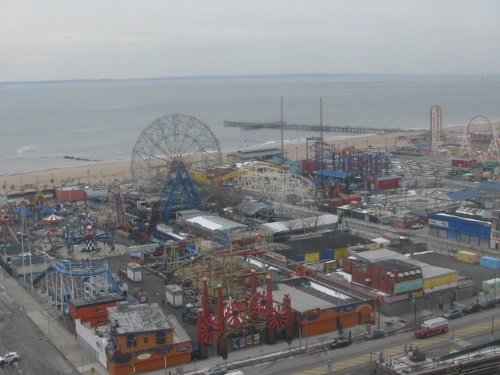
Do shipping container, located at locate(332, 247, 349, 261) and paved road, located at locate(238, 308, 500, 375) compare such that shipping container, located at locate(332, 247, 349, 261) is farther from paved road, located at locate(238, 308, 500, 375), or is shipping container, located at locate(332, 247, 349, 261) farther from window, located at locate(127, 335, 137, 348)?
window, located at locate(127, 335, 137, 348)

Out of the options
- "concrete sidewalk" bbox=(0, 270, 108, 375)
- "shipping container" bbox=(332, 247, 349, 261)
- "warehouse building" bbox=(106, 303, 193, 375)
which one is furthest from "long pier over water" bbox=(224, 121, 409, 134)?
"warehouse building" bbox=(106, 303, 193, 375)

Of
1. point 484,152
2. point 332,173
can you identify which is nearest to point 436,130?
point 484,152

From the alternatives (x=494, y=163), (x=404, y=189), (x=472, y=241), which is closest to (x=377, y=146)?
(x=494, y=163)

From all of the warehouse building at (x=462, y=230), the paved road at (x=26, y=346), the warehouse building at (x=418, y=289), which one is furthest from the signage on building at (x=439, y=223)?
the paved road at (x=26, y=346)

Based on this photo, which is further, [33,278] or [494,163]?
[494,163]

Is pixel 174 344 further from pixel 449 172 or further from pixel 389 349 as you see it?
pixel 449 172

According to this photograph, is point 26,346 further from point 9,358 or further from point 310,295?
point 310,295

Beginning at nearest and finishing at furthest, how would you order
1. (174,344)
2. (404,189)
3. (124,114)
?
(174,344)
(404,189)
(124,114)
